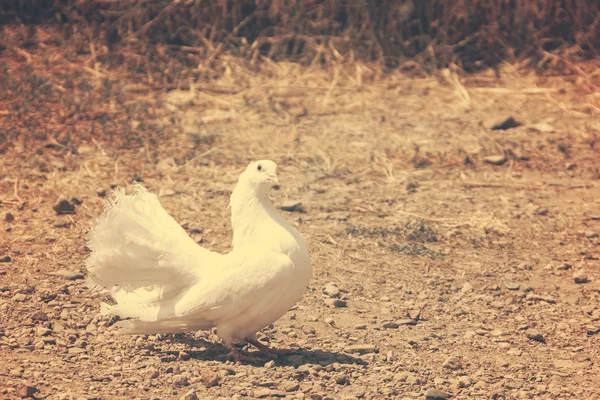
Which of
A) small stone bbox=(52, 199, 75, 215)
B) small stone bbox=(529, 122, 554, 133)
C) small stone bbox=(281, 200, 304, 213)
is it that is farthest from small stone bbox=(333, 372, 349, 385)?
small stone bbox=(529, 122, 554, 133)

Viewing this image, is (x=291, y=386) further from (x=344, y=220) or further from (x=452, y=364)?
(x=344, y=220)

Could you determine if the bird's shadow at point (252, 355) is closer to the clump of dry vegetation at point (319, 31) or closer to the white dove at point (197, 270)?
the white dove at point (197, 270)

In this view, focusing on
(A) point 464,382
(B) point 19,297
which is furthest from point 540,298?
(B) point 19,297

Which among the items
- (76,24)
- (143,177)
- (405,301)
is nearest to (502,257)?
(405,301)

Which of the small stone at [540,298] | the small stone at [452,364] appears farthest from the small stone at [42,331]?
the small stone at [540,298]

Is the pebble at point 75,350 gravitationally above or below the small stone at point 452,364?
above

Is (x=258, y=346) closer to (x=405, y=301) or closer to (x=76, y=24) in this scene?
(x=405, y=301)

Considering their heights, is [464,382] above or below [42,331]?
below
